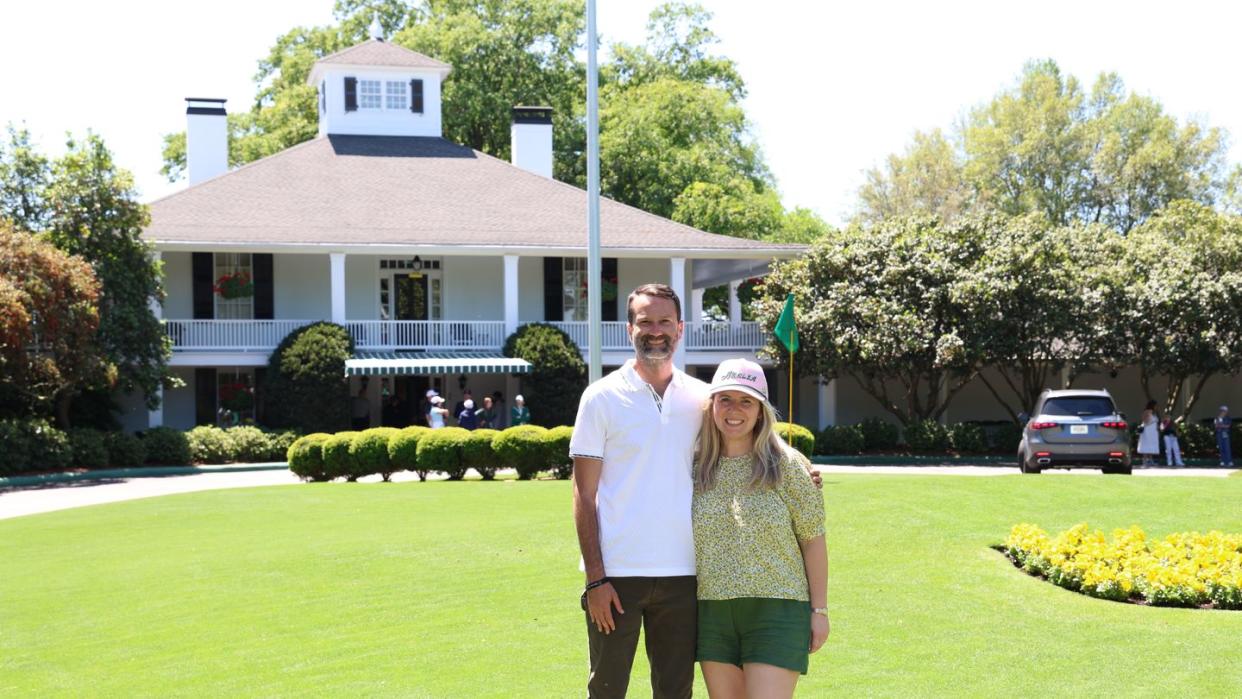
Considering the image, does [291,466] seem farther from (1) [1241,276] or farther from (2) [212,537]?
(1) [1241,276]

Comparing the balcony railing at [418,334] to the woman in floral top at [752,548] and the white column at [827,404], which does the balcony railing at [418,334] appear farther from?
the woman in floral top at [752,548]

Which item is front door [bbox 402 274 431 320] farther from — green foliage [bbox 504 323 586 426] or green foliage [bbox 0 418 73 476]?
green foliage [bbox 0 418 73 476]

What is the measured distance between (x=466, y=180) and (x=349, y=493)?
20.3 meters

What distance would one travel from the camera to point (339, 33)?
5612 centimetres

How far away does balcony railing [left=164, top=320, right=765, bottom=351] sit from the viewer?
33.2 m

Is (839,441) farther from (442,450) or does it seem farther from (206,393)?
(206,393)

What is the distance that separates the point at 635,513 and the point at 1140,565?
6915 millimetres

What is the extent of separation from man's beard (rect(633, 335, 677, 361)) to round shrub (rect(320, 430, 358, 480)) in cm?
1866

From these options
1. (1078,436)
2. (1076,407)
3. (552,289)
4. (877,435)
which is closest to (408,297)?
(552,289)

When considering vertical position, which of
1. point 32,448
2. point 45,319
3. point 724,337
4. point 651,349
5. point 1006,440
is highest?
point 45,319

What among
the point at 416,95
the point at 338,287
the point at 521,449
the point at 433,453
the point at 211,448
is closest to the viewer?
the point at 521,449

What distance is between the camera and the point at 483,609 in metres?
10.2

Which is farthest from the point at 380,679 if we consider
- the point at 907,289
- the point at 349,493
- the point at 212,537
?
the point at 907,289

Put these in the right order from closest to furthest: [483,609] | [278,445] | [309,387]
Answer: [483,609] → [278,445] → [309,387]
